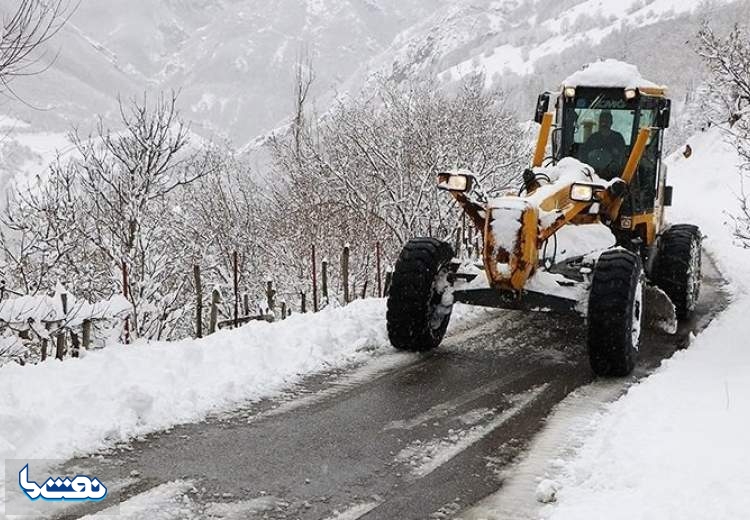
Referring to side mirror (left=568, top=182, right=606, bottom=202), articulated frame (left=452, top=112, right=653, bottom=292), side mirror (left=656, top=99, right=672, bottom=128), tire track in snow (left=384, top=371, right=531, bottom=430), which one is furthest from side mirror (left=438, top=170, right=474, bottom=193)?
side mirror (left=656, top=99, right=672, bottom=128)

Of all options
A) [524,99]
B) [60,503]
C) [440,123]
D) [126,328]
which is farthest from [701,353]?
[524,99]

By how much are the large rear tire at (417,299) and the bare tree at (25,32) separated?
13.5ft

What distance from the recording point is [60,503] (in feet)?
13.0

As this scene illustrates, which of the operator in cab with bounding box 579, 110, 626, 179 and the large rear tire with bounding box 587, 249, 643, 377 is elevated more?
the operator in cab with bounding box 579, 110, 626, 179

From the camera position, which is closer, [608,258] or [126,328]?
[608,258]

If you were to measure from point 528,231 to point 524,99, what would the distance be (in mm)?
97633

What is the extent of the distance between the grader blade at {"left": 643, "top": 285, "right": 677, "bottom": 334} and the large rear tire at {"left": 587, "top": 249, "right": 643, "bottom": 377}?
65.0 inches

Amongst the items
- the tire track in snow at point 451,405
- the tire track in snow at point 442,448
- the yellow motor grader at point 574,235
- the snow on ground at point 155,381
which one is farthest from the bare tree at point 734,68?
the snow on ground at point 155,381

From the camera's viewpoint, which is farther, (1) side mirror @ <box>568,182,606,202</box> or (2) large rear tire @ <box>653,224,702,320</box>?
(2) large rear tire @ <box>653,224,702,320</box>

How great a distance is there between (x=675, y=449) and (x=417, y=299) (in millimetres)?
2937

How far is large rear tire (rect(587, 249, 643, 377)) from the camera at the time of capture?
6.46m

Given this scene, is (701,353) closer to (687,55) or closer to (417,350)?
(417,350)

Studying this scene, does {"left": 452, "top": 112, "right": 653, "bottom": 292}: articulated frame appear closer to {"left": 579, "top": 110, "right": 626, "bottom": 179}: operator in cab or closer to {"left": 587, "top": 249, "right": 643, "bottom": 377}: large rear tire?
{"left": 587, "top": 249, "right": 643, "bottom": 377}: large rear tire

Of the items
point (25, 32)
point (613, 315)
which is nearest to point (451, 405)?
point (613, 315)
